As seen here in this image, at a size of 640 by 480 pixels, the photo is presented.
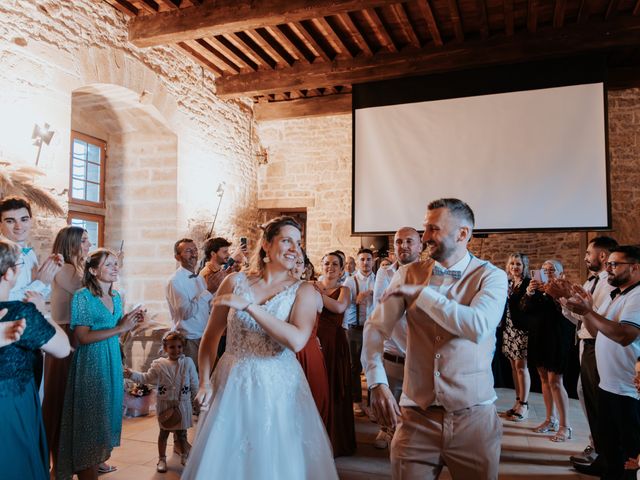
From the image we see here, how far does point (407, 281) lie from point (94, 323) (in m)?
1.89

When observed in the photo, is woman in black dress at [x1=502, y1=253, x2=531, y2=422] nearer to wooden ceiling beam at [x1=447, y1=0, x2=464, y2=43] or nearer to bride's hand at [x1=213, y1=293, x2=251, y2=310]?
wooden ceiling beam at [x1=447, y1=0, x2=464, y2=43]

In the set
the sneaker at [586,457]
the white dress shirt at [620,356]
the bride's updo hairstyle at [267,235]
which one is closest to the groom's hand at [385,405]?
the bride's updo hairstyle at [267,235]

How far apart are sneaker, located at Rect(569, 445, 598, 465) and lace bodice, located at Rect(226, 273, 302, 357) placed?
2.62m

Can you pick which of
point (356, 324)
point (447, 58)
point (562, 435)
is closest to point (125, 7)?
point (447, 58)

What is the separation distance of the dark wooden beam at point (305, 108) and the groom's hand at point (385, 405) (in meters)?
7.17

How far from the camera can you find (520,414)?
470 centimetres

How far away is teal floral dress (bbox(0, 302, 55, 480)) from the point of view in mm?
1863

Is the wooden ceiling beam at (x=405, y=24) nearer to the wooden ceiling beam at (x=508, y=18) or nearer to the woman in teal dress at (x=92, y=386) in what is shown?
the wooden ceiling beam at (x=508, y=18)

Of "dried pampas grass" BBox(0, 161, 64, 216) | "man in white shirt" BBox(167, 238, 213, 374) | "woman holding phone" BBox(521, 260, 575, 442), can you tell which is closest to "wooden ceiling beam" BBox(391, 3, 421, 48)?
"woman holding phone" BBox(521, 260, 575, 442)

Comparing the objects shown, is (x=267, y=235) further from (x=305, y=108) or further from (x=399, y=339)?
(x=305, y=108)

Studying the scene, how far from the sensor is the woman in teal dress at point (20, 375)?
1817 mm

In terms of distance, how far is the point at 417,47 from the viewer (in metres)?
6.75

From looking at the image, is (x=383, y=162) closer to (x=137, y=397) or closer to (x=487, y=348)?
(x=137, y=397)

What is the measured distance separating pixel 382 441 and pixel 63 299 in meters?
2.59
